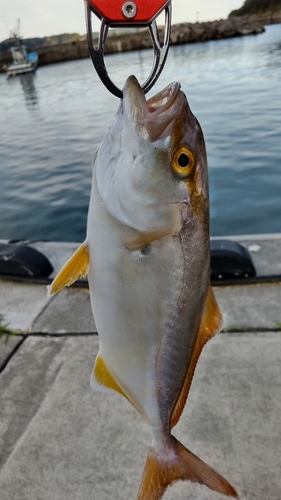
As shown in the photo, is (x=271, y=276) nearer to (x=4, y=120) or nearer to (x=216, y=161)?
(x=216, y=161)

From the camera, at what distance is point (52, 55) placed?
67.6m

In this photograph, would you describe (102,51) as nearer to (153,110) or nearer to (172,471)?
(153,110)

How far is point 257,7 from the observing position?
121m

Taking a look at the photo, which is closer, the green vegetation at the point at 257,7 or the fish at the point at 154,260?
the fish at the point at 154,260

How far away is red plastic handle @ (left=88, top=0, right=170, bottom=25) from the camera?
1.27 meters

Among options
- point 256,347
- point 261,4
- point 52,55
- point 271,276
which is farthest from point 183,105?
point 261,4

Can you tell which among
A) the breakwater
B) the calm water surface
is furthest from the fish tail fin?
the breakwater

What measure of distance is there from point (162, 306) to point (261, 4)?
141112 mm

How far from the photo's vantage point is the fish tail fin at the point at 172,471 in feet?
5.57

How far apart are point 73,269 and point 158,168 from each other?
1.47 ft

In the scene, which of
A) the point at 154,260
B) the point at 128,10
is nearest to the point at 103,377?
the point at 154,260

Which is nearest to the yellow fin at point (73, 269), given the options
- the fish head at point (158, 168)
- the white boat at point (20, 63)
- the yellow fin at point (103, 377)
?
the fish head at point (158, 168)

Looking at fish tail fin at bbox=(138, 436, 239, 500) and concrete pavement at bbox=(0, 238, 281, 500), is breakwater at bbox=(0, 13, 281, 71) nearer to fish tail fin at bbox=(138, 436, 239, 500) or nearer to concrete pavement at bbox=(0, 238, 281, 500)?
concrete pavement at bbox=(0, 238, 281, 500)

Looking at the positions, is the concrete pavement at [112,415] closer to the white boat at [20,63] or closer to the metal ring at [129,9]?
the metal ring at [129,9]
